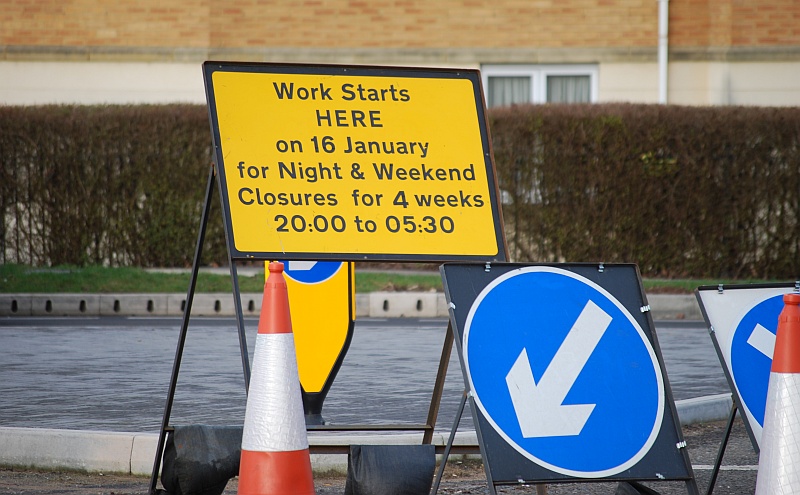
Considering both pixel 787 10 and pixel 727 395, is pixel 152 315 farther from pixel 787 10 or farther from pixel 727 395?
pixel 787 10

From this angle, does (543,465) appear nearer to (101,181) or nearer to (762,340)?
(762,340)

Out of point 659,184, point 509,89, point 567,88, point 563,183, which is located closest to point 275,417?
point 563,183

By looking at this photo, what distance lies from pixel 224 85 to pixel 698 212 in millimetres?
12196

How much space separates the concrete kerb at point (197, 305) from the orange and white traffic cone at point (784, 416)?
32.6 ft

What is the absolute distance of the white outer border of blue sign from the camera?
4.04 m

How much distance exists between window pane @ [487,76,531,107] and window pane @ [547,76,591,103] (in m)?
0.39

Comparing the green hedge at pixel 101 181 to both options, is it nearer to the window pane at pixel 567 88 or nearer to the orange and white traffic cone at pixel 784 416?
the window pane at pixel 567 88

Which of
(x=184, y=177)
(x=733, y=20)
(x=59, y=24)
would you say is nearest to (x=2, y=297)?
(x=184, y=177)

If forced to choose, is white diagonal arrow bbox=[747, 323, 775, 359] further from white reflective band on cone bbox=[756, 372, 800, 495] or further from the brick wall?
the brick wall

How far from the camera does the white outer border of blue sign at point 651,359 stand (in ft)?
13.3

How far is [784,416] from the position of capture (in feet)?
13.4

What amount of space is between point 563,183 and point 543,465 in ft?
40.5

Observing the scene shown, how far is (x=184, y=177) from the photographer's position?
16.5 meters

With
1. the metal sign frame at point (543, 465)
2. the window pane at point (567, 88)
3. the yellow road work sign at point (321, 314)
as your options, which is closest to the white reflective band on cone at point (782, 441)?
the metal sign frame at point (543, 465)
